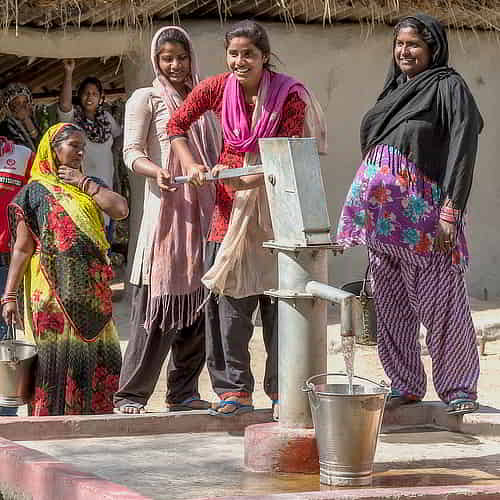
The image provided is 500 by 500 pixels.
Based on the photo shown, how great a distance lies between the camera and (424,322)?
5234 mm

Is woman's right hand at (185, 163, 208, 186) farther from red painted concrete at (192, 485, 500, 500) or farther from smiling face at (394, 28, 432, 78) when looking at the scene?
red painted concrete at (192, 485, 500, 500)

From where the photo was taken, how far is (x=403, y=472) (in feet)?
13.9

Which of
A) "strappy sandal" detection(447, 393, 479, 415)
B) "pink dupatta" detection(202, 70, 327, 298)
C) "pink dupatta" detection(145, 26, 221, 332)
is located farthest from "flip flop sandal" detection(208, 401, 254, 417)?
"strappy sandal" detection(447, 393, 479, 415)

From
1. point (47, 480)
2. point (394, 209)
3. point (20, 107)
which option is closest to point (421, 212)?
point (394, 209)

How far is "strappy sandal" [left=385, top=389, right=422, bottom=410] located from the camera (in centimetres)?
523

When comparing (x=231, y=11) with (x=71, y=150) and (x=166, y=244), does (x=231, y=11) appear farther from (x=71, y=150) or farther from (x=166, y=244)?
(x=166, y=244)

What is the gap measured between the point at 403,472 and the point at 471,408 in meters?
0.91

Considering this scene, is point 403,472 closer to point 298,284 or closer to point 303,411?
point 303,411

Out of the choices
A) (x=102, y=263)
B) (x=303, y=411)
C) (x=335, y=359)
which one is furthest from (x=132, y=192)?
(x=303, y=411)

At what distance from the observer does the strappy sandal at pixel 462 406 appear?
16.6ft

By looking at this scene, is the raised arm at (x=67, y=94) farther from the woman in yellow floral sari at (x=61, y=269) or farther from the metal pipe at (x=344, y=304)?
the metal pipe at (x=344, y=304)

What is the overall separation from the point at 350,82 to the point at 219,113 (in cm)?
454

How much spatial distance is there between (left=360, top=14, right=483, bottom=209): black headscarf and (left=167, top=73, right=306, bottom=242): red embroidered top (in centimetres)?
42

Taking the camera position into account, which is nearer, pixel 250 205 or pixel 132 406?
pixel 250 205
